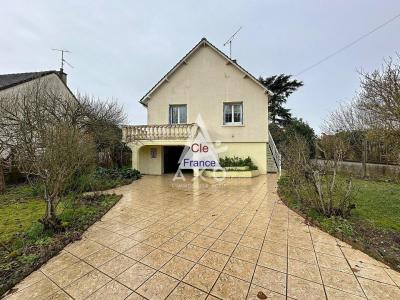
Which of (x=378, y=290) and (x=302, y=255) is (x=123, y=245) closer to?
(x=302, y=255)

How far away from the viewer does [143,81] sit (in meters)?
22.7

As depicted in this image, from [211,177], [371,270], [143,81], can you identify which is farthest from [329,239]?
[143,81]

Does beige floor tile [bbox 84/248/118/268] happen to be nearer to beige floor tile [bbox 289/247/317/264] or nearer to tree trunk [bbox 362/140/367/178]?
beige floor tile [bbox 289/247/317/264]

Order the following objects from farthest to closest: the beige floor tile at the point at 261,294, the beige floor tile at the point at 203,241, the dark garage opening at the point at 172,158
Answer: the dark garage opening at the point at 172,158 → the beige floor tile at the point at 203,241 → the beige floor tile at the point at 261,294

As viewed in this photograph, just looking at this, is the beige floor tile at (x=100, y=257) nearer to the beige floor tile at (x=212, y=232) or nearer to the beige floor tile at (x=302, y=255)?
the beige floor tile at (x=212, y=232)

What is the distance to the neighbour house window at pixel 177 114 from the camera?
15262 millimetres

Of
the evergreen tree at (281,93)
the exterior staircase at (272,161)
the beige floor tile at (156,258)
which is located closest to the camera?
the beige floor tile at (156,258)

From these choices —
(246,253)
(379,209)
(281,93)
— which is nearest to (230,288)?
(246,253)

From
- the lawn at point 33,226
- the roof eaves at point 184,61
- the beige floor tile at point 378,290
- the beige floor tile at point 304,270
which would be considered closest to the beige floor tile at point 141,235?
the lawn at point 33,226

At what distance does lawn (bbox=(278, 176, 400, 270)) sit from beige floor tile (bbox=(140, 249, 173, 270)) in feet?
11.2

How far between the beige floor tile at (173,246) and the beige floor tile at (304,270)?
A: 181 centimetres

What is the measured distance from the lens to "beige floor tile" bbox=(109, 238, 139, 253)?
3.68 metres

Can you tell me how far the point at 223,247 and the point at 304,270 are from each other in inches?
51.8

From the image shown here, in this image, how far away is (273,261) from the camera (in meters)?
3.21
